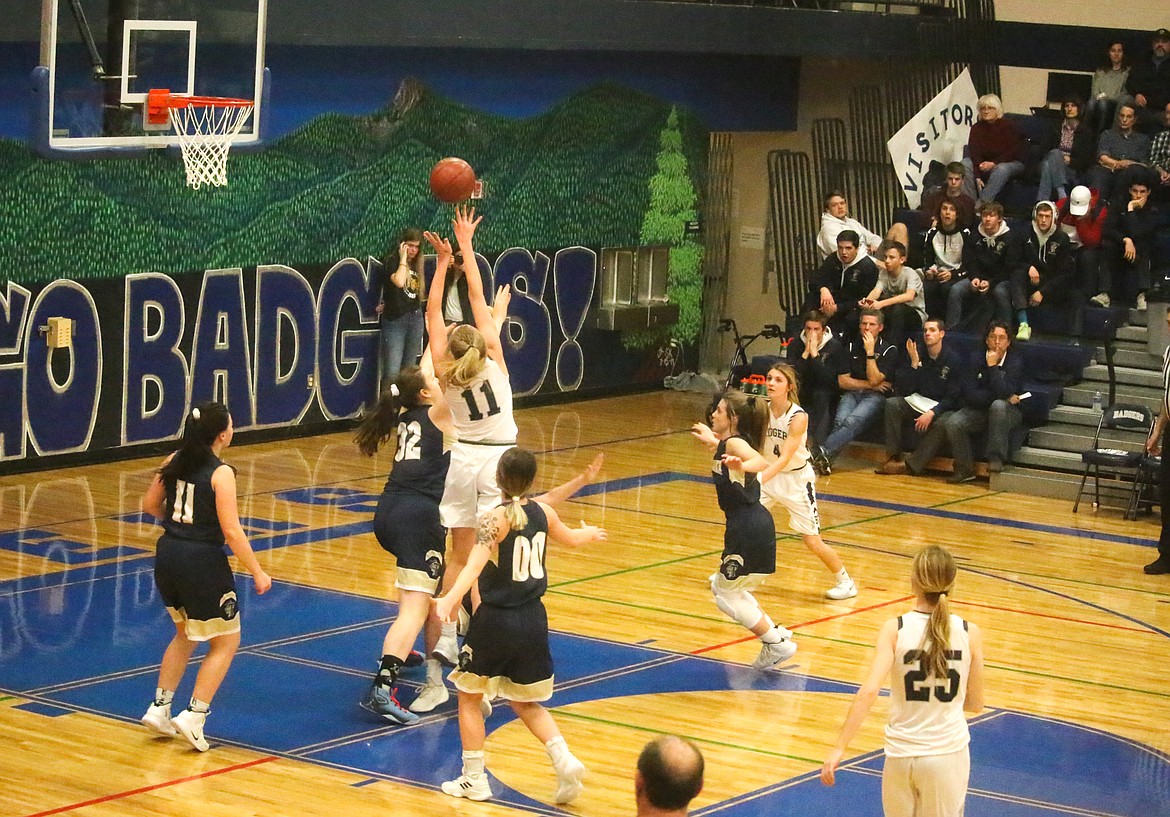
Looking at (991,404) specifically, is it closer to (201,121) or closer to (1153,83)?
(1153,83)

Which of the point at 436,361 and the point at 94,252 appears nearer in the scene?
the point at 436,361

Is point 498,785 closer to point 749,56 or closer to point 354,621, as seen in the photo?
point 354,621

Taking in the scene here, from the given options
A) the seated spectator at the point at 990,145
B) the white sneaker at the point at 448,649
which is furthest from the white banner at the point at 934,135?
the white sneaker at the point at 448,649

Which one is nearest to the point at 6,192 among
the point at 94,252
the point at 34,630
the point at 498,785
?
the point at 94,252

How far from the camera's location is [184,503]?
816cm

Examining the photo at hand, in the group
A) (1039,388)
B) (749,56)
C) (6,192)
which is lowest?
(1039,388)

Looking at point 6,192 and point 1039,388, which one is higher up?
point 6,192

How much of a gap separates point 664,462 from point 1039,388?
12.7 feet

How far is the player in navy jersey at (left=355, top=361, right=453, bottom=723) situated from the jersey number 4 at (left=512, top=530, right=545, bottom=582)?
4.68ft

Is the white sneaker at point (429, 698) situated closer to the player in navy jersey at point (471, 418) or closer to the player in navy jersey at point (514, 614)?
the player in navy jersey at point (471, 418)

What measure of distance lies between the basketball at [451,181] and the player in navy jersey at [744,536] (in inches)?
87.8

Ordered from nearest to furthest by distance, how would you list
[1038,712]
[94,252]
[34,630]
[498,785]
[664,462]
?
[498,785] → [1038,712] → [34,630] → [94,252] → [664,462]

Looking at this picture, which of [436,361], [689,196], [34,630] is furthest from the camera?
[689,196]

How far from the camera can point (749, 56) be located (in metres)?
22.9
